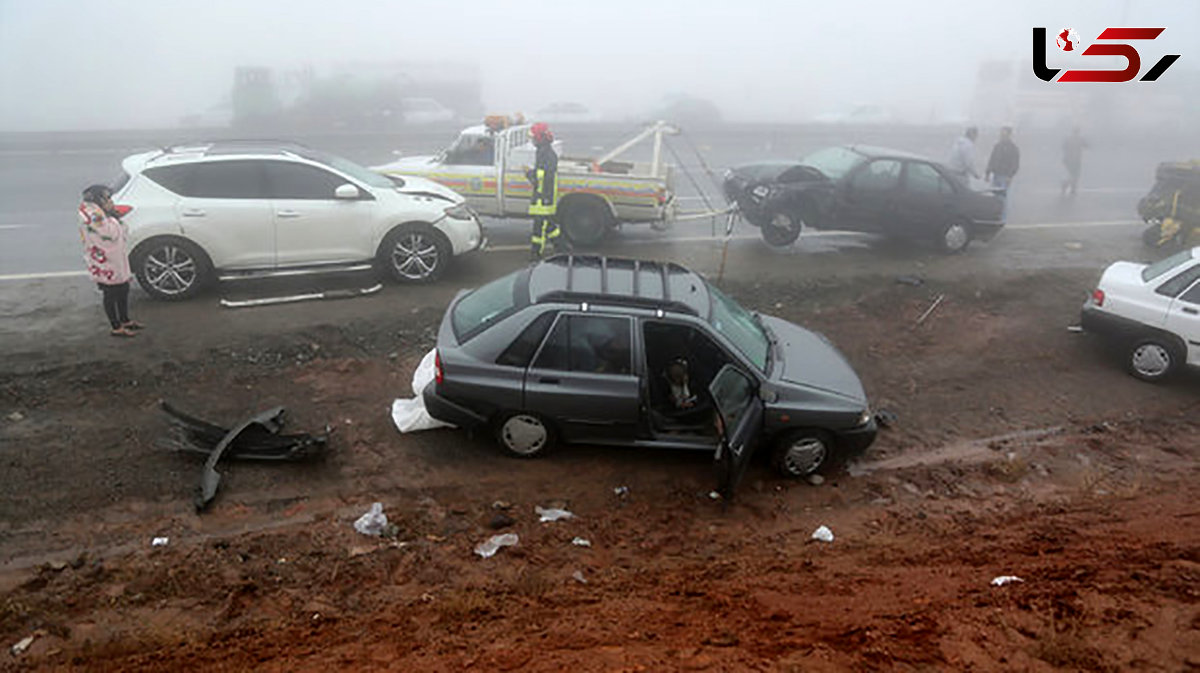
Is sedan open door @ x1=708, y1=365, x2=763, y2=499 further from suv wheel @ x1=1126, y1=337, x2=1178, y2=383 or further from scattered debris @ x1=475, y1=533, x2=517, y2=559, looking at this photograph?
suv wheel @ x1=1126, y1=337, x2=1178, y2=383

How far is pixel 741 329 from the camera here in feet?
22.4

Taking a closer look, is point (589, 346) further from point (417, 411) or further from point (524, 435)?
point (417, 411)

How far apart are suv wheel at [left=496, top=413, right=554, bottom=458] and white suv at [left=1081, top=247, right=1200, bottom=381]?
21.8 ft

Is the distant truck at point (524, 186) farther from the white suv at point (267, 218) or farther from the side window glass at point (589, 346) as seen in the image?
the side window glass at point (589, 346)

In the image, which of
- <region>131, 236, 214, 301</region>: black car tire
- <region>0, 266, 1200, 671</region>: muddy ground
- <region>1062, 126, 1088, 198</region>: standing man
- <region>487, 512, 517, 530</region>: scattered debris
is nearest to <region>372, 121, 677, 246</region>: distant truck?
<region>131, 236, 214, 301</region>: black car tire

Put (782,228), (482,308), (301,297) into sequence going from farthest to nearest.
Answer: (782,228), (301,297), (482,308)

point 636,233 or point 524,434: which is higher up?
point 636,233

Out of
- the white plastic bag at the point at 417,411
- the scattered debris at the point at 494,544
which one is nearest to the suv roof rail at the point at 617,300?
the white plastic bag at the point at 417,411

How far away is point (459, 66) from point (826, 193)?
23.8 m

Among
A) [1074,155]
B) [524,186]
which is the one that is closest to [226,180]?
[524,186]

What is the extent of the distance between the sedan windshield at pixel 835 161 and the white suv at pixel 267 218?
20.7 feet

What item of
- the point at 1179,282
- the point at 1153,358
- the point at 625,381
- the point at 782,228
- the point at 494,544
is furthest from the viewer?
the point at 782,228

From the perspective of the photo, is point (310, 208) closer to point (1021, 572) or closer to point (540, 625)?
point (540, 625)

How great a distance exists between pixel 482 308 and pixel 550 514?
1.83 m
